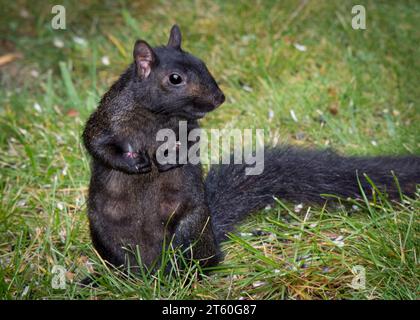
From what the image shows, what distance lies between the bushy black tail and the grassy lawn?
0.33ft

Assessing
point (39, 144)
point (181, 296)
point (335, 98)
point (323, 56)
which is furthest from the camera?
point (323, 56)

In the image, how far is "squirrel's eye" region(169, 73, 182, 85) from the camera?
124 inches

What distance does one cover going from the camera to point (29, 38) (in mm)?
6270

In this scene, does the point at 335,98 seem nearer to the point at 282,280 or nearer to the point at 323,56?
the point at 323,56

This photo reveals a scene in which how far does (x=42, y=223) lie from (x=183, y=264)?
38.2 inches

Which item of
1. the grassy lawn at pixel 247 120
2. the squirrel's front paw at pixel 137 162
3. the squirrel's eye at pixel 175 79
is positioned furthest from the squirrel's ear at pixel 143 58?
the grassy lawn at pixel 247 120

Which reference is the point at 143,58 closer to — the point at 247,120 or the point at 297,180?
the point at 297,180

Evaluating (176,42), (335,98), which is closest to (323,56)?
(335,98)

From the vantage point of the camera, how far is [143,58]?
10.5 feet

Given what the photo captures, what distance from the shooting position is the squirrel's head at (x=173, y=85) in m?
3.16

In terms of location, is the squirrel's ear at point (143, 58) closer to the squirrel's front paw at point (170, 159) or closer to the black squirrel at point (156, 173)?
the black squirrel at point (156, 173)

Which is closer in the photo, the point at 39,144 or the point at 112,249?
the point at 112,249

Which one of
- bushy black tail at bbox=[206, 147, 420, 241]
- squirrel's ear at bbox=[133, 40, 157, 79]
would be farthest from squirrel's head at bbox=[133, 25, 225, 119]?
bushy black tail at bbox=[206, 147, 420, 241]

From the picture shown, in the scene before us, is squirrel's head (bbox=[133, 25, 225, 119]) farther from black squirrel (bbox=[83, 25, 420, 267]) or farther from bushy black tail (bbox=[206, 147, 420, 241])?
bushy black tail (bbox=[206, 147, 420, 241])
